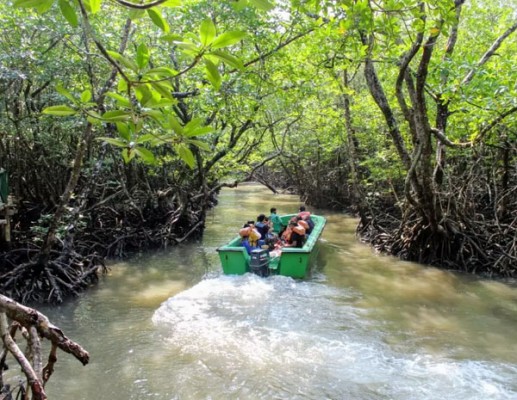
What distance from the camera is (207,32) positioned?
1372 millimetres

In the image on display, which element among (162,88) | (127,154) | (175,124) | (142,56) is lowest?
(127,154)

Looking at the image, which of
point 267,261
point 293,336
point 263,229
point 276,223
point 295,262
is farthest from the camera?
point 276,223

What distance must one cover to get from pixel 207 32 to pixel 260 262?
762cm

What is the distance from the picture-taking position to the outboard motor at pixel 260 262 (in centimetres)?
874

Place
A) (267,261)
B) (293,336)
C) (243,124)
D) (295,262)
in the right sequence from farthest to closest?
(243,124), (267,261), (295,262), (293,336)

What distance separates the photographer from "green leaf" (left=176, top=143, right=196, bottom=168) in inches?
61.2

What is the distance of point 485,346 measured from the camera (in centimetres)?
600

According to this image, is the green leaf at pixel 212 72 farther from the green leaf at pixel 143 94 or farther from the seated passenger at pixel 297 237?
the seated passenger at pixel 297 237

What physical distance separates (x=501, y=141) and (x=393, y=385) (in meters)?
6.49

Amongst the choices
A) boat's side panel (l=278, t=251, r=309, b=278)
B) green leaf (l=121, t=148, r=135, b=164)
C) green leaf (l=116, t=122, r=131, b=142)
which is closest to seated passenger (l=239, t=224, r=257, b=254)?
boat's side panel (l=278, t=251, r=309, b=278)

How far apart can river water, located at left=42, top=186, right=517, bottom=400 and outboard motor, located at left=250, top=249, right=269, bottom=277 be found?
214 millimetres

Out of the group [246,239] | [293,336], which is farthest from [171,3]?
[246,239]

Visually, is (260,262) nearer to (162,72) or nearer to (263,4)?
(162,72)

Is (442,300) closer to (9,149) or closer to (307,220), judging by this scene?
(307,220)
